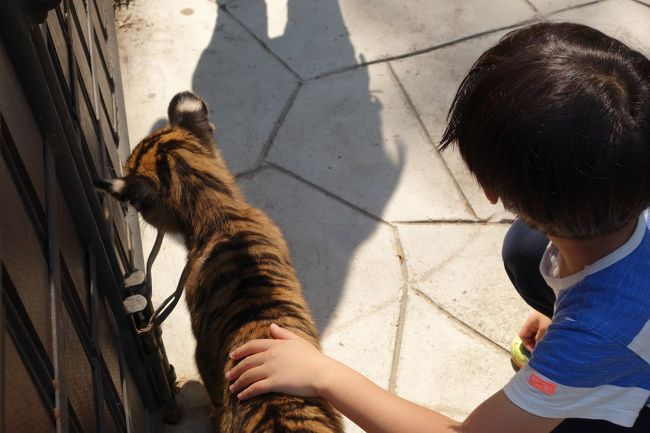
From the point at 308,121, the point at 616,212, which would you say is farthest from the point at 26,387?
the point at 308,121

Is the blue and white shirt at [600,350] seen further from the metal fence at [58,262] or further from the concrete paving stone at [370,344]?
the concrete paving stone at [370,344]

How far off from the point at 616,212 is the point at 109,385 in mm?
1579

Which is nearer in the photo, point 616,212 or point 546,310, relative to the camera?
point 616,212

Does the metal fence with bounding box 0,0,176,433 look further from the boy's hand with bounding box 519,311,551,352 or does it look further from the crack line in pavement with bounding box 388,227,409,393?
the boy's hand with bounding box 519,311,551,352

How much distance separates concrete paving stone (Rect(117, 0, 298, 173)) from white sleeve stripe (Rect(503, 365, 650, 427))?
2523 millimetres

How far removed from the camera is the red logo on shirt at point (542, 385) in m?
1.83

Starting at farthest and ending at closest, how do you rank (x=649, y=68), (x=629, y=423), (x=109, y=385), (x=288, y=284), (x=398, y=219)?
(x=398, y=219) < (x=288, y=284) < (x=109, y=385) < (x=629, y=423) < (x=649, y=68)

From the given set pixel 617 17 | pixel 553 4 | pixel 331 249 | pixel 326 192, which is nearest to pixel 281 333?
pixel 331 249

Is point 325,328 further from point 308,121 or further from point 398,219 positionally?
point 308,121

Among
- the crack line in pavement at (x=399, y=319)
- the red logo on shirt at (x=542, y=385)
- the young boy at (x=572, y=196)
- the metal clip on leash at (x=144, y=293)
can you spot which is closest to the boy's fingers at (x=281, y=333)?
the young boy at (x=572, y=196)

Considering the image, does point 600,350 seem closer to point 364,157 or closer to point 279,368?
point 279,368

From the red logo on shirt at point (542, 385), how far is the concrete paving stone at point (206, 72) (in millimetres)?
2541

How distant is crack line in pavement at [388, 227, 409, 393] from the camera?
3.26 meters

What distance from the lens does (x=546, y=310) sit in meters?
2.80
